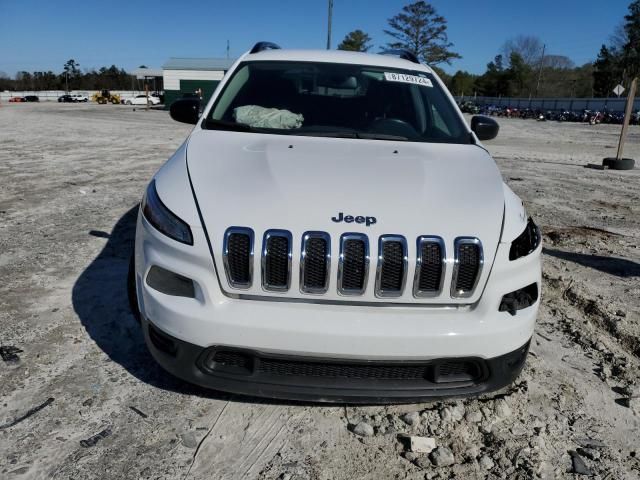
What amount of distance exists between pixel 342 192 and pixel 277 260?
48cm

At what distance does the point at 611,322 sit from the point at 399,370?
2175mm

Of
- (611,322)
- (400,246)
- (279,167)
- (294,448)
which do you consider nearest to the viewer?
(400,246)

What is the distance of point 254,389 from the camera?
221cm

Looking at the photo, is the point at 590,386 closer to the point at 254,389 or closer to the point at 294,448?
the point at 294,448

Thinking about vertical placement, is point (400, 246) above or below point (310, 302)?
above

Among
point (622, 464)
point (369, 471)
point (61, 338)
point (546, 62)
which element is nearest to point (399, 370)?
point (369, 471)

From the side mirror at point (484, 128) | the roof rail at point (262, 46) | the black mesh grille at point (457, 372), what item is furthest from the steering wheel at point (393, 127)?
the black mesh grille at point (457, 372)

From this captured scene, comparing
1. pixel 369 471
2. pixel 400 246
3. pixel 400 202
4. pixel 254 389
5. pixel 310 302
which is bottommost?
pixel 369 471

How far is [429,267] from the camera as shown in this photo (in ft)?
7.01

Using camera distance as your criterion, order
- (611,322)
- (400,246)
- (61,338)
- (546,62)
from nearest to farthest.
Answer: (400,246) < (61,338) < (611,322) < (546,62)

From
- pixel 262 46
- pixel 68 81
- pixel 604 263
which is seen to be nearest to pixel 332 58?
pixel 262 46

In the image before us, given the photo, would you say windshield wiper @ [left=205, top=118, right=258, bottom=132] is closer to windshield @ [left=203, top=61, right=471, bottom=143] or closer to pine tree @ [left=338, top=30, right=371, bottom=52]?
windshield @ [left=203, top=61, right=471, bottom=143]

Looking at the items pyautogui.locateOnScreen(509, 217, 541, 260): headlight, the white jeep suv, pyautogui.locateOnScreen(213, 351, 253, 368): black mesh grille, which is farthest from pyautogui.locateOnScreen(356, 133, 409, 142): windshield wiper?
pyautogui.locateOnScreen(213, 351, 253, 368): black mesh grille

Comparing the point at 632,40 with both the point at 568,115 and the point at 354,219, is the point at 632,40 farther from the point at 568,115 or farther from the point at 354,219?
the point at 354,219
